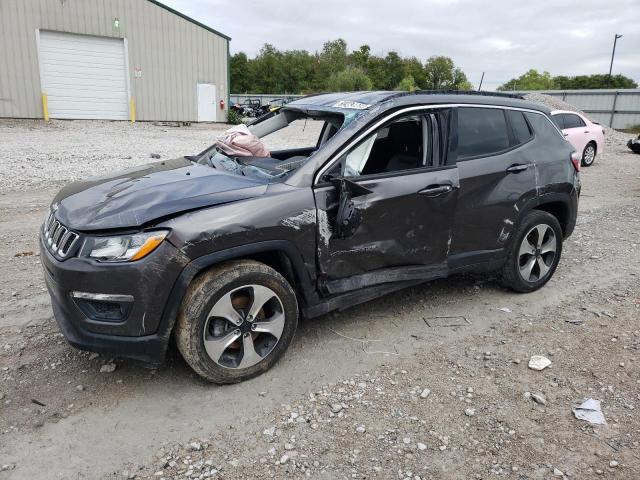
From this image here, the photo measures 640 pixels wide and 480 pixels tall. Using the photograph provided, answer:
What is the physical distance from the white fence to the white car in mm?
17772

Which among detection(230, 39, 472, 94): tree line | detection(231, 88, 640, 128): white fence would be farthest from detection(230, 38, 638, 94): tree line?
detection(231, 88, 640, 128): white fence

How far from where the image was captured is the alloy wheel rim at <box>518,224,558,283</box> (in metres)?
4.54

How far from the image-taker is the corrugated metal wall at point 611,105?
1141 inches

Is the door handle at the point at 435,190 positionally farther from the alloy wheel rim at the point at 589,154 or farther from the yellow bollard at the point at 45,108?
the yellow bollard at the point at 45,108

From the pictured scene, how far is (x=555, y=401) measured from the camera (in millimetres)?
A: 3090

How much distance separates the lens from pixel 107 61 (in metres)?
22.3

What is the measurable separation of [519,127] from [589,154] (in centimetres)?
1187

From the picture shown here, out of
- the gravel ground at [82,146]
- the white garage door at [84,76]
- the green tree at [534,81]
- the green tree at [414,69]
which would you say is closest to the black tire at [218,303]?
the gravel ground at [82,146]

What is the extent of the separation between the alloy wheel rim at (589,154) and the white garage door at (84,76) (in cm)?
1904

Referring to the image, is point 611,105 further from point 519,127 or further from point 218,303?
point 218,303

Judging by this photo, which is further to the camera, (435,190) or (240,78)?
(240,78)

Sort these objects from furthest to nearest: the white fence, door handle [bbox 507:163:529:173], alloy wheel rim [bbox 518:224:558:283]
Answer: the white fence, alloy wheel rim [bbox 518:224:558:283], door handle [bbox 507:163:529:173]

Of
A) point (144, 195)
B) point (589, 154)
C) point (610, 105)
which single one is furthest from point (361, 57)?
point (144, 195)

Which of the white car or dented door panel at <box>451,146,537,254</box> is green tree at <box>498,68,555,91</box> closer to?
the white car
